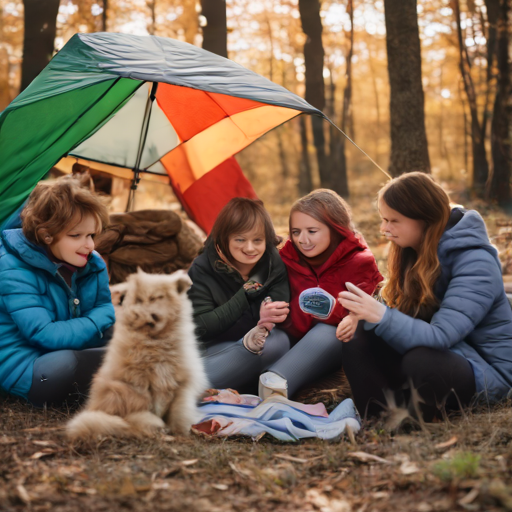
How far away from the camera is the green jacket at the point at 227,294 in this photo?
359cm

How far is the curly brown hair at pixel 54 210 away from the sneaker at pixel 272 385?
141cm

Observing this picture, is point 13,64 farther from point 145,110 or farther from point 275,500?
point 275,500

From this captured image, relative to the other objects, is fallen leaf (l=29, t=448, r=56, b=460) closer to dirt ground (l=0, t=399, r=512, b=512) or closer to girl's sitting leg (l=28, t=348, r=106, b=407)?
dirt ground (l=0, t=399, r=512, b=512)

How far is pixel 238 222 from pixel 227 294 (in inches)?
20.2

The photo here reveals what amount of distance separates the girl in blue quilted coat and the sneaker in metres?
0.47

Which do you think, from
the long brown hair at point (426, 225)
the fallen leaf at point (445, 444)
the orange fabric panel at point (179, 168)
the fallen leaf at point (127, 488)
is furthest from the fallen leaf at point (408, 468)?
the orange fabric panel at point (179, 168)

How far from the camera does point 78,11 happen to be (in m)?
10.4

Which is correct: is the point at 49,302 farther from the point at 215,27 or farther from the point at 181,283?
Result: the point at 215,27

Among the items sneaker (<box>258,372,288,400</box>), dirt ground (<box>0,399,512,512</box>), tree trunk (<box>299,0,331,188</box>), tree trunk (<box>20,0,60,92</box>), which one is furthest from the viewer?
tree trunk (<box>299,0,331,188</box>)

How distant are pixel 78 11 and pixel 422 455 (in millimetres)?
10644

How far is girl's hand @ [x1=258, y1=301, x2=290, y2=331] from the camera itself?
3.36 meters

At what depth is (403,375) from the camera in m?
2.83

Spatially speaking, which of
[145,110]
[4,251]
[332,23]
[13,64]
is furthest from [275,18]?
[4,251]

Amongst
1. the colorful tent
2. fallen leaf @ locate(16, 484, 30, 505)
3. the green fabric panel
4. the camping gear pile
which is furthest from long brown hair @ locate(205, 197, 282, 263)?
fallen leaf @ locate(16, 484, 30, 505)
